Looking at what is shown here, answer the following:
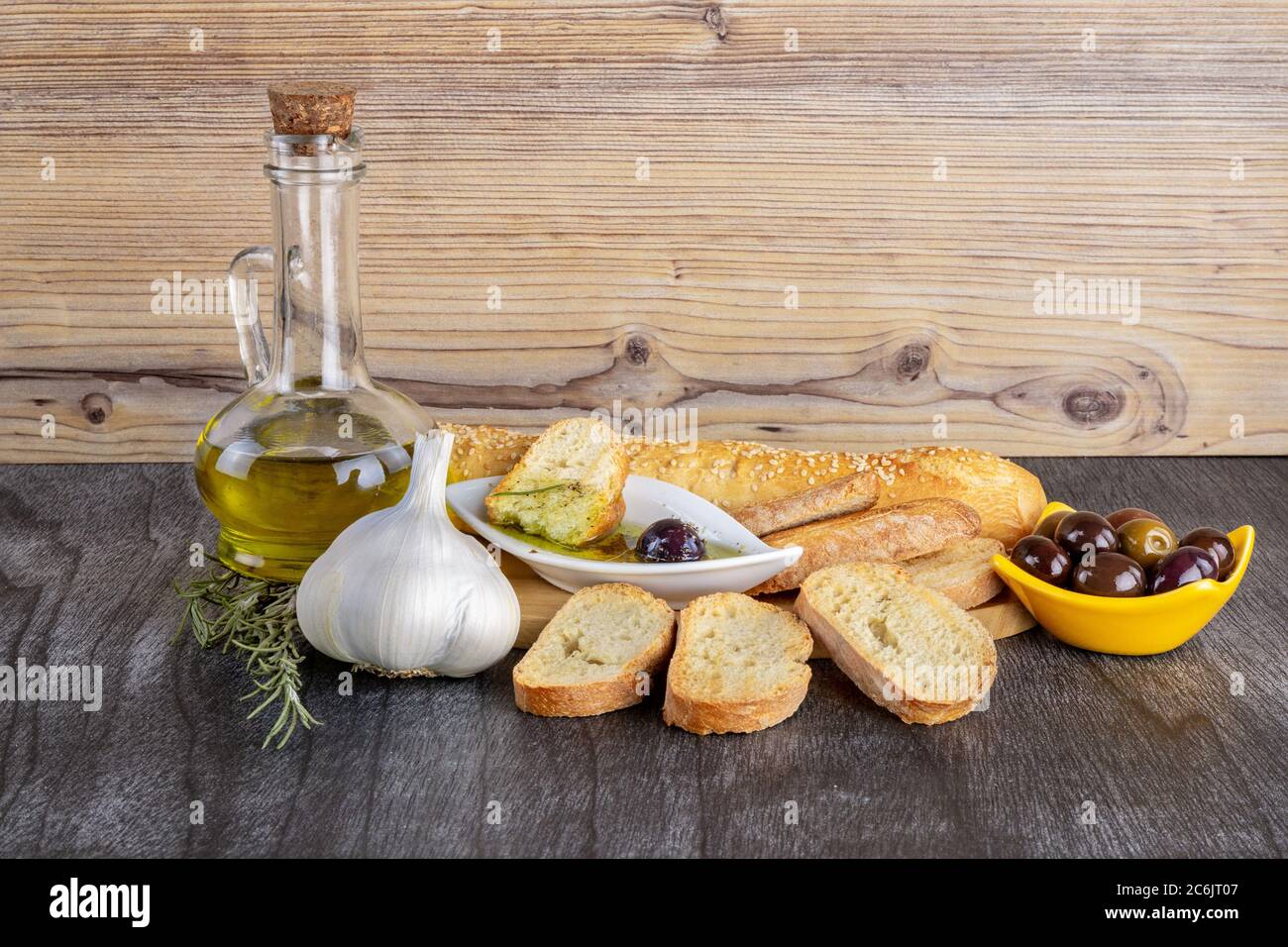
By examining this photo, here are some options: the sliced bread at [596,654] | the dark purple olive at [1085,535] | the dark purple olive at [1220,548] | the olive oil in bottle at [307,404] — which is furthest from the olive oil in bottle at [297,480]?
the dark purple olive at [1220,548]

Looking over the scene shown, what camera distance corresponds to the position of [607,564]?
111 cm

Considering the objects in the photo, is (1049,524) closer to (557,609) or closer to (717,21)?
(557,609)

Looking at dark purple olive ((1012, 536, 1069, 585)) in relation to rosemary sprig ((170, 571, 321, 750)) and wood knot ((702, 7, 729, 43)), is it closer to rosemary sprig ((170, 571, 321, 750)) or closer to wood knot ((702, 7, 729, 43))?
rosemary sprig ((170, 571, 321, 750))

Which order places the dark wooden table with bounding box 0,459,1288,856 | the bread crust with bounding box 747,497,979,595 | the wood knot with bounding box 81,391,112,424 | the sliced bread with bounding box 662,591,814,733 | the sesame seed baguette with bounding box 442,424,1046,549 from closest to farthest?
the dark wooden table with bounding box 0,459,1288,856 < the sliced bread with bounding box 662,591,814,733 < the bread crust with bounding box 747,497,979,595 < the sesame seed baguette with bounding box 442,424,1046,549 < the wood knot with bounding box 81,391,112,424

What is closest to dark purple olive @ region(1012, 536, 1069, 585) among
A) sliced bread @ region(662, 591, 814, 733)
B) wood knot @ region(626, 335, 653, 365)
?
sliced bread @ region(662, 591, 814, 733)

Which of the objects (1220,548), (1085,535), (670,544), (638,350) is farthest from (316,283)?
(1220,548)

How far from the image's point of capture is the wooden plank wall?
1568 millimetres

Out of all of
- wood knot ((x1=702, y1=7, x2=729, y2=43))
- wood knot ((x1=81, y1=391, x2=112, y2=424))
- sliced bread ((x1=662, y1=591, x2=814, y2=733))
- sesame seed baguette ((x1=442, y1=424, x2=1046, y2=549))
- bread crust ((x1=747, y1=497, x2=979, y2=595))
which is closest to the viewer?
sliced bread ((x1=662, y1=591, x2=814, y2=733))

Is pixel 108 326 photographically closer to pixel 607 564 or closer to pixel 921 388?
pixel 607 564

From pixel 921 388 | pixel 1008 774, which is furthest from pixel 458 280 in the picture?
pixel 1008 774

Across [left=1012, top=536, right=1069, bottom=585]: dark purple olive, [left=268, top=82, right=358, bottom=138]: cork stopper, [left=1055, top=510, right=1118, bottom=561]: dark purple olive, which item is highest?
[left=268, top=82, right=358, bottom=138]: cork stopper

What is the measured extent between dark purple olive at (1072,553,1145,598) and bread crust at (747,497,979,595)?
13cm

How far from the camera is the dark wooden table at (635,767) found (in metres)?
0.84
